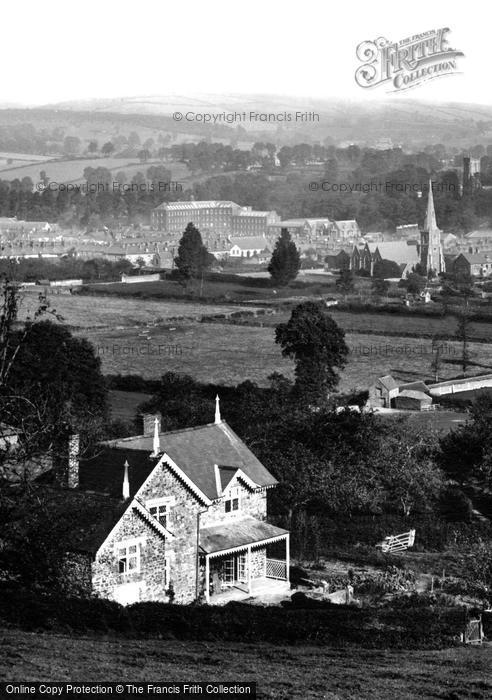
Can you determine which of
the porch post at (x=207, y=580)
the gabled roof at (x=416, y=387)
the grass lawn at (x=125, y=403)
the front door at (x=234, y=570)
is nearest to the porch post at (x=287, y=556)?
the front door at (x=234, y=570)

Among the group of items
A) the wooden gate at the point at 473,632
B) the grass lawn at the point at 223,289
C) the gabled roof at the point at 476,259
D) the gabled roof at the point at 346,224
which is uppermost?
the gabled roof at the point at 346,224

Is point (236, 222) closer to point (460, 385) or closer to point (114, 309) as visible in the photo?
point (114, 309)

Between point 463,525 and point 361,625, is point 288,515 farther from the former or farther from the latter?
point 361,625

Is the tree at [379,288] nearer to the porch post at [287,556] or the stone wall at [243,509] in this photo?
the stone wall at [243,509]

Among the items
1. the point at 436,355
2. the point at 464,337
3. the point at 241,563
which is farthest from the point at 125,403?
the point at 241,563

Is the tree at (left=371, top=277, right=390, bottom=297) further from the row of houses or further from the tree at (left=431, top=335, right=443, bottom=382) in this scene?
the row of houses
